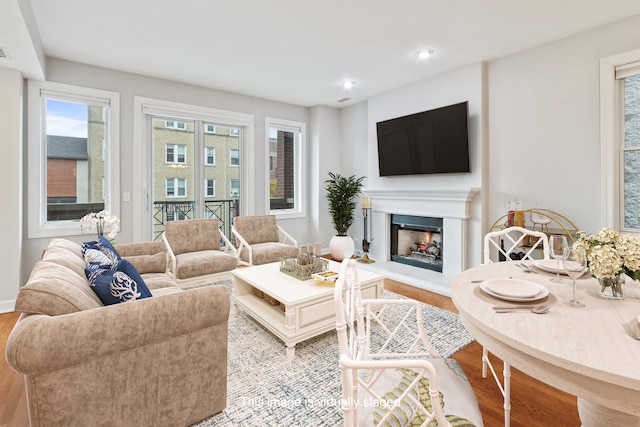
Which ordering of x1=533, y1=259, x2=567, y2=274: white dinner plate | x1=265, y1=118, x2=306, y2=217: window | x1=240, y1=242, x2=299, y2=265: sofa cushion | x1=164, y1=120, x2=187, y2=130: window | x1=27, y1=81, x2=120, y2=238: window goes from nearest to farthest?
1. x1=533, y1=259, x2=567, y2=274: white dinner plate
2. x1=27, y1=81, x2=120, y2=238: window
3. x1=240, y1=242, x2=299, y2=265: sofa cushion
4. x1=164, y1=120, x2=187, y2=130: window
5. x1=265, y1=118, x2=306, y2=217: window

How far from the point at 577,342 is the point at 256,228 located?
3908 millimetres

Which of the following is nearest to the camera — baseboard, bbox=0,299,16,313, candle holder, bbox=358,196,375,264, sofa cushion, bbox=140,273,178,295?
sofa cushion, bbox=140,273,178,295

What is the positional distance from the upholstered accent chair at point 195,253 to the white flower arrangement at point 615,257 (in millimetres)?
3195

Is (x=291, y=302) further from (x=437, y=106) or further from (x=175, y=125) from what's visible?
(x=175, y=125)

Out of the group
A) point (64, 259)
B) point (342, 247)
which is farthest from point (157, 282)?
point (342, 247)

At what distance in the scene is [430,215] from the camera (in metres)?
4.25

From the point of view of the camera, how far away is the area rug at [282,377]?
5.37 feet

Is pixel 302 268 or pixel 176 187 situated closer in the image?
pixel 302 268

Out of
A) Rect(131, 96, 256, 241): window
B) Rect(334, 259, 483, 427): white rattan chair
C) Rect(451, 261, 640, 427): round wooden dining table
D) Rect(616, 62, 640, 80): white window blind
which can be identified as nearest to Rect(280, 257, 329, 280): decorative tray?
Rect(334, 259, 483, 427): white rattan chair

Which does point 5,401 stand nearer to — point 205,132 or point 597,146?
point 205,132

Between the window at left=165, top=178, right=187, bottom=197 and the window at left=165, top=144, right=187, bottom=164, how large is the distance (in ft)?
0.90

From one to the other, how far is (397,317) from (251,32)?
303 cm

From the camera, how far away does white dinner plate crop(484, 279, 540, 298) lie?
1.15 metres

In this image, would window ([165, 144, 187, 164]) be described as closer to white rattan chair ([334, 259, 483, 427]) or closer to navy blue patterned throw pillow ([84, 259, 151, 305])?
navy blue patterned throw pillow ([84, 259, 151, 305])
